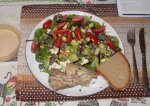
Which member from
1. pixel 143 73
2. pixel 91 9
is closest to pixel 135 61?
pixel 143 73

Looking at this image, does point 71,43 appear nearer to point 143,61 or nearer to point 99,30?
point 99,30

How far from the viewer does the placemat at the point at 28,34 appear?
3.79ft

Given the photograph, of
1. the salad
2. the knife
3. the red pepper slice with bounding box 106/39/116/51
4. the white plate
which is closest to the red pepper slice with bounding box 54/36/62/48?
the salad

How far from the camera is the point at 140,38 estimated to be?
4.37ft

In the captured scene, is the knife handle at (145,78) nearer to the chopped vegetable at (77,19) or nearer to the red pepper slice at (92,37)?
the red pepper slice at (92,37)

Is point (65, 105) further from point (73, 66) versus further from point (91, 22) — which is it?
point (91, 22)

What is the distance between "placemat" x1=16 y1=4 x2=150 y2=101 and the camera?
1156mm

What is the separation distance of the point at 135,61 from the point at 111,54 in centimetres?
11

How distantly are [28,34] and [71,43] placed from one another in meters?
0.22

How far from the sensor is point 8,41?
127cm

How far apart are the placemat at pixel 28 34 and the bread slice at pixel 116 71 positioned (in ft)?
0.15

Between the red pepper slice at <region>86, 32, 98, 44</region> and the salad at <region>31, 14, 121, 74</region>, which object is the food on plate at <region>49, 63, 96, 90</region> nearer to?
the salad at <region>31, 14, 121, 74</region>

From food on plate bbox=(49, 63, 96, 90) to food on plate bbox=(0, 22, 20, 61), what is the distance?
0.70ft

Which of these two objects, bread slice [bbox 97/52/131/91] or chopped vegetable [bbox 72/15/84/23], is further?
chopped vegetable [bbox 72/15/84/23]
